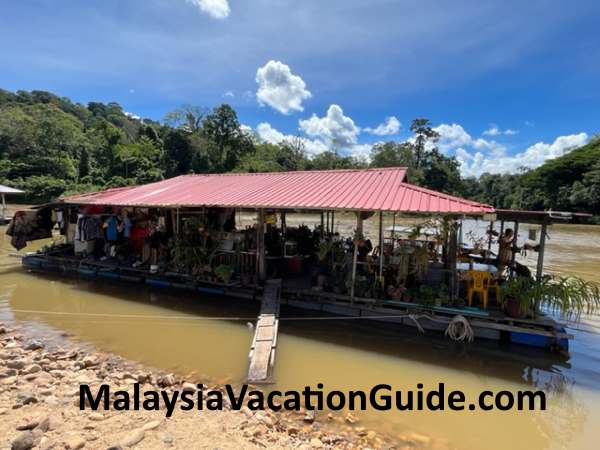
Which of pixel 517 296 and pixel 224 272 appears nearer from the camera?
pixel 517 296

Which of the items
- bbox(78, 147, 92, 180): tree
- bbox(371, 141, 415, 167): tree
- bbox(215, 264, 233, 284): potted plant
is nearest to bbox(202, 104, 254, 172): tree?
bbox(78, 147, 92, 180): tree

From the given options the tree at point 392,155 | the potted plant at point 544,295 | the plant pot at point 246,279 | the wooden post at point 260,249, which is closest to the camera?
the potted plant at point 544,295

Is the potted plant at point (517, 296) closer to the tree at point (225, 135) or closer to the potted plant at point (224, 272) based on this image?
the potted plant at point (224, 272)

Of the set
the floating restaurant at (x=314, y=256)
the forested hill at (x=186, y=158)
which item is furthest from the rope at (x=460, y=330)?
the forested hill at (x=186, y=158)

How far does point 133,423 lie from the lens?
12.2 feet

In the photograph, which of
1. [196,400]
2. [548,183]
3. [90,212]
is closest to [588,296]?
[196,400]

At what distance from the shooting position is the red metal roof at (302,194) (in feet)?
23.0

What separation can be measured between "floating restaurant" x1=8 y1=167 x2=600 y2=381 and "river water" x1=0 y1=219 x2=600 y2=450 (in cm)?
46

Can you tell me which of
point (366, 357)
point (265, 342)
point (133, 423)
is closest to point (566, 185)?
point (366, 357)

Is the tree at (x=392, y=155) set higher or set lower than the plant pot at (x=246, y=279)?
higher

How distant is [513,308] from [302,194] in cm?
508

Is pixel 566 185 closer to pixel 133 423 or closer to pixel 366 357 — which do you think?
pixel 366 357

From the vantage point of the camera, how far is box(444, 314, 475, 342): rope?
6.64 m

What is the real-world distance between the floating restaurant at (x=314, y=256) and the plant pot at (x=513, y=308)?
0.02 m
